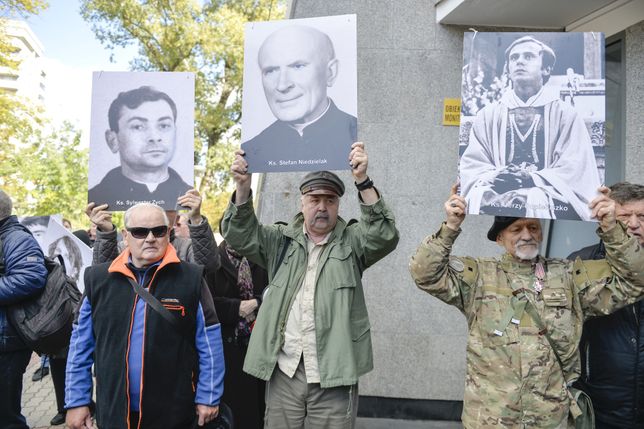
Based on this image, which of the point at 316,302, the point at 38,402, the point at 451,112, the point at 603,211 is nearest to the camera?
the point at 603,211

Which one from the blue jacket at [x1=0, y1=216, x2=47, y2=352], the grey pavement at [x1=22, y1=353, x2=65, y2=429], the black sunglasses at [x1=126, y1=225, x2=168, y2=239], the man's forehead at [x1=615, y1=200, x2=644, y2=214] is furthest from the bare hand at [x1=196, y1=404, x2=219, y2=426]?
the grey pavement at [x1=22, y1=353, x2=65, y2=429]

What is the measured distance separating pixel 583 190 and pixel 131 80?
2.87m

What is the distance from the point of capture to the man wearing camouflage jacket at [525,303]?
8.61ft

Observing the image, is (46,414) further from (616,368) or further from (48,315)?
(616,368)

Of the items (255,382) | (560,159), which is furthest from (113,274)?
(560,159)

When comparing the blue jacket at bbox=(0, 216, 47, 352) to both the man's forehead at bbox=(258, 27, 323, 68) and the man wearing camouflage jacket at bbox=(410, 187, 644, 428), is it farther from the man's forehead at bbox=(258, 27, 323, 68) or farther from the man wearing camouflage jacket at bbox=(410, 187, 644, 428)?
the man wearing camouflage jacket at bbox=(410, 187, 644, 428)

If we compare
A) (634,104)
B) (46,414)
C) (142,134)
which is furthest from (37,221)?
(634,104)

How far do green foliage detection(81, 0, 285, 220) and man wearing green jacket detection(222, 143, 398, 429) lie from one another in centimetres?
1562

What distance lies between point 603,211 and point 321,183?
153cm

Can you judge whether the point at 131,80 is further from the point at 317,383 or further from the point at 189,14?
the point at 189,14

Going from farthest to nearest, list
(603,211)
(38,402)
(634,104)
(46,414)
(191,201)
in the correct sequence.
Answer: (38,402), (46,414), (634,104), (191,201), (603,211)

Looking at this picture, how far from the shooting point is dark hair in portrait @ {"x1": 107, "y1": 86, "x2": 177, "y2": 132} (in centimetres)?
Result: 356

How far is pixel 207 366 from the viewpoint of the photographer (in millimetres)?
3039

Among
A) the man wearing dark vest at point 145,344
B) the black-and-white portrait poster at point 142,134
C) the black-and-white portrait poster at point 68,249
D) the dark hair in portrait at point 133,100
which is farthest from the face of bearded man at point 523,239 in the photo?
the black-and-white portrait poster at point 68,249
